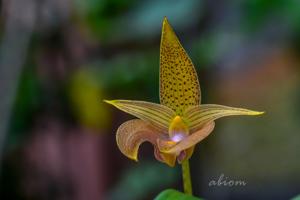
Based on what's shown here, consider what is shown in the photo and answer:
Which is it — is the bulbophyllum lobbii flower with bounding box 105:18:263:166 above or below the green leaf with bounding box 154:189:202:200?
above

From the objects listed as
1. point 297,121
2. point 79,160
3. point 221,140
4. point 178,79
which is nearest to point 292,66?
point 297,121

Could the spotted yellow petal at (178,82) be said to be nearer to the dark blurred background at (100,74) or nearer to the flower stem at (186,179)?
the flower stem at (186,179)

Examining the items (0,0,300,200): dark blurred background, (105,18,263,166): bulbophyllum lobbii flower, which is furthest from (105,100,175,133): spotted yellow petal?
(0,0,300,200): dark blurred background

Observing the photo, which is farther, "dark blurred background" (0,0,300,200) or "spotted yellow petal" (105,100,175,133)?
"dark blurred background" (0,0,300,200)

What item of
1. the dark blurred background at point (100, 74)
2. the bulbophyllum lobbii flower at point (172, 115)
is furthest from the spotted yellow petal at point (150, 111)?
the dark blurred background at point (100, 74)

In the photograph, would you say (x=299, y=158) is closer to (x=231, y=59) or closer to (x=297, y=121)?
(x=297, y=121)

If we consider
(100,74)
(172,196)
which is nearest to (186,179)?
(172,196)

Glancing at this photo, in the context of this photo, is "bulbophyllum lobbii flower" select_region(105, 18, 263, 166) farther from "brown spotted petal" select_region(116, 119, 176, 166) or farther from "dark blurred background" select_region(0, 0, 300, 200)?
"dark blurred background" select_region(0, 0, 300, 200)

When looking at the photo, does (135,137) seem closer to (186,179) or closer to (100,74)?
(186,179)
